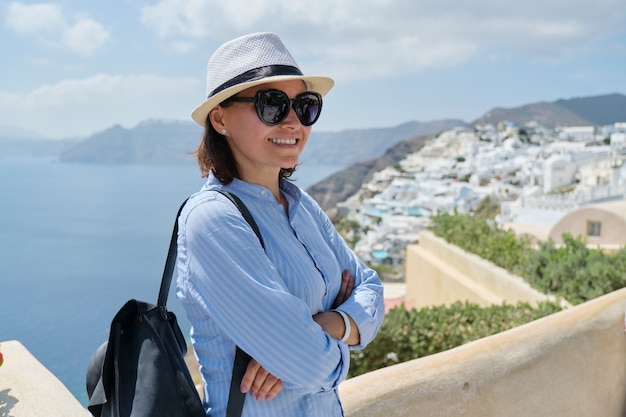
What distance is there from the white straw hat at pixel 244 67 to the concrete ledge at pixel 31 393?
101cm

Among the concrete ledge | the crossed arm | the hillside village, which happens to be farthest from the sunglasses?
the hillside village

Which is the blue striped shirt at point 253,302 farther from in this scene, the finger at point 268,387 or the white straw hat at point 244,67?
the white straw hat at point 244,67

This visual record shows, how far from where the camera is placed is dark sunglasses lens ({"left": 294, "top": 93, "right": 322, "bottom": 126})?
1.47 meters

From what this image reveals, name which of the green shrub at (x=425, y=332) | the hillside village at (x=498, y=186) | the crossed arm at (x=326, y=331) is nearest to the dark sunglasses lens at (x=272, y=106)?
the crossed arm at (x=326, y=331)

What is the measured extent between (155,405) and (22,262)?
223 feet

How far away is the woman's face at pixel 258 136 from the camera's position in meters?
1.40

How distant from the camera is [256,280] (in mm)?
1204

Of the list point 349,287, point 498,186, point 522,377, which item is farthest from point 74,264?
point 349,287

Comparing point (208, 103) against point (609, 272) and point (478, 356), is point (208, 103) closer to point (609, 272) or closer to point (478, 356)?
point (478, 356)

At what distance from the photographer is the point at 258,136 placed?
55.4 inches

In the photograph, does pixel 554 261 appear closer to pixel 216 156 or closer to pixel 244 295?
pixel 216 156

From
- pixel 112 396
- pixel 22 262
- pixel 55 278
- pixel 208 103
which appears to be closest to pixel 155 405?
pixel 112 396

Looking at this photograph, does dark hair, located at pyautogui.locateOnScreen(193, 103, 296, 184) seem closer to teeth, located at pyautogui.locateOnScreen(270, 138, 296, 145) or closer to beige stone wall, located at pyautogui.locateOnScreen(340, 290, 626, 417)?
teeth, located at pyautogui.locateOnScreen(270, 138, 296, 145)

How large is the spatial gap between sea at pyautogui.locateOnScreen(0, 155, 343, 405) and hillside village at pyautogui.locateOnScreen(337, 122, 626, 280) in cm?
1100
